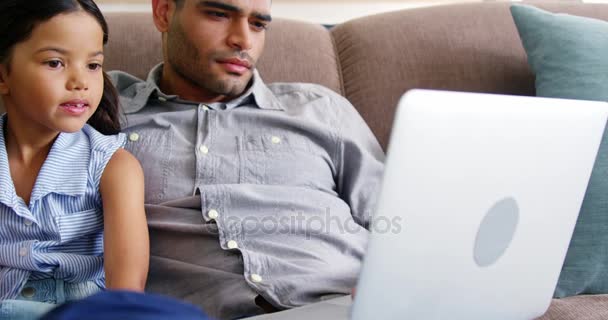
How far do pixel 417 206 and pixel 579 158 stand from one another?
321 millimetres

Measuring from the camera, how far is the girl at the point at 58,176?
1.13 metres

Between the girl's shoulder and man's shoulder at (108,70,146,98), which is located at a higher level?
the girl's shoulder

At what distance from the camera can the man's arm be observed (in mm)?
1149

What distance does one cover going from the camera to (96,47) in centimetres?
117

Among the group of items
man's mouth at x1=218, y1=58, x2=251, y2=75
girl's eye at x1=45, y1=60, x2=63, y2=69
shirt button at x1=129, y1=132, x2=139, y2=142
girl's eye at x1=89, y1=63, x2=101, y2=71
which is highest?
girl's eye at x1=45, y1=60, x2=63, y2=69

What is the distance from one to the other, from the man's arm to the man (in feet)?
0.40

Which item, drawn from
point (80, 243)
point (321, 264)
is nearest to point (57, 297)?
point (80, 243)

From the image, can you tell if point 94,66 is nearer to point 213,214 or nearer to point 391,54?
point 213,214

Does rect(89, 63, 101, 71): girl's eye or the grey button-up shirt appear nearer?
rect(89, 63, 101, 71): girl's eye

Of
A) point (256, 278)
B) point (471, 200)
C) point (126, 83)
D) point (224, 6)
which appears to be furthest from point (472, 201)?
point (126, 83)

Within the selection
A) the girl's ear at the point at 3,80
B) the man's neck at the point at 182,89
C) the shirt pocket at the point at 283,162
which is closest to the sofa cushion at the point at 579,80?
the shirt pocket at the point at 283,162

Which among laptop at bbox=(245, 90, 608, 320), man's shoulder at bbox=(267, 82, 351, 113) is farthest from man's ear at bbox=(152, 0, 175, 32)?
laptop at bbox=(245, 90, 608, 320)

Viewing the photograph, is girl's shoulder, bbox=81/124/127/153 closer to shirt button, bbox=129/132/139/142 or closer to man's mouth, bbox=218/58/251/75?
shirt button, bbox=129/132/139/142

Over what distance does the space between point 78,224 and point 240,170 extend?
347 mm
